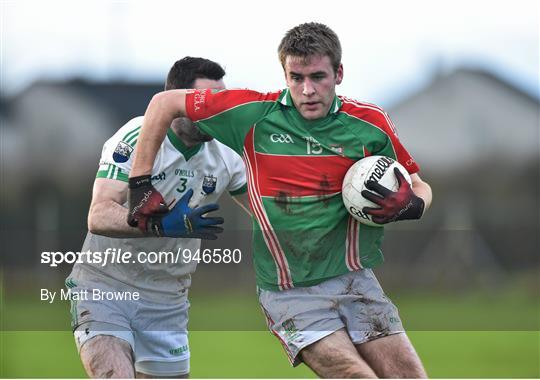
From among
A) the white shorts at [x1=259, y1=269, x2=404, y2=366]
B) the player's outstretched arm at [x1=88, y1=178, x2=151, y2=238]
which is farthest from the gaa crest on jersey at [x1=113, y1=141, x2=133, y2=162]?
the white shorts at [x1=259, y1=269, x2=404, y2=366]

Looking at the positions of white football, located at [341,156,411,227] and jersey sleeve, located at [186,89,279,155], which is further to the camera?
jersey sleeve, located at [186,89,279,155]

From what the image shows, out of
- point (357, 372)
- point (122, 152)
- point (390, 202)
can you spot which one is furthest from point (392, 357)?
point (122, 152)

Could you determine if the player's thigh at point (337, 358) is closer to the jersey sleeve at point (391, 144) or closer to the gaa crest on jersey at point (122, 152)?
the jersey sleeve at point (391, 144)

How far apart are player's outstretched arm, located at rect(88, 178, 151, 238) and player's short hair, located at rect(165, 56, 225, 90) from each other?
0.83 m

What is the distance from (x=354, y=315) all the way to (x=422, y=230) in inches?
633

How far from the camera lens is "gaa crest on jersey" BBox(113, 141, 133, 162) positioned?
6.20m

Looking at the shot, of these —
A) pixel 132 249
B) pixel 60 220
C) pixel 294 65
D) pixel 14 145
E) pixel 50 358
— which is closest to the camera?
pixel 294 65

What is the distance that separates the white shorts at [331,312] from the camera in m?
5.66

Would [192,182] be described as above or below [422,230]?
above

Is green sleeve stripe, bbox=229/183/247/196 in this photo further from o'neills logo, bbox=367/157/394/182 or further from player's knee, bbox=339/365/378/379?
player's knee, bbox=339/365/378/379

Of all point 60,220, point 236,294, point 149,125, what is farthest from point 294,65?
point 60,220

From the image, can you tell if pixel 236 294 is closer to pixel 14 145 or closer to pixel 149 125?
pixel 14 145

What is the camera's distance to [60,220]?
20766 millimetres

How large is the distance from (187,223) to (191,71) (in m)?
1.11
